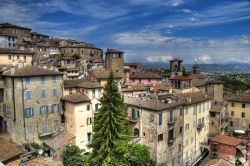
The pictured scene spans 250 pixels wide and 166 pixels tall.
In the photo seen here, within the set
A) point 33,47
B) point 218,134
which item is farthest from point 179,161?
point 33,47

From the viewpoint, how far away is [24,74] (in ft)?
133

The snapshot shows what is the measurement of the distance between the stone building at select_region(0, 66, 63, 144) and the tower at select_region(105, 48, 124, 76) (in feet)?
93.6

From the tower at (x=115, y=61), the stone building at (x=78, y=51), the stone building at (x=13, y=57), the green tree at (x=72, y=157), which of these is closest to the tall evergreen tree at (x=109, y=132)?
the green tree at (x=72, y=157)

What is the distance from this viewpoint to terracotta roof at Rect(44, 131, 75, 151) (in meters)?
40.1

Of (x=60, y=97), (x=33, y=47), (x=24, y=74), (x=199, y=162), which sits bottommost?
(x=199, y=162)

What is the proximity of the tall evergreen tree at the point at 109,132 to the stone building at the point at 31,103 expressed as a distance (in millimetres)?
13226

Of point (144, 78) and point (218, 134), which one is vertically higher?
point (144, 78)

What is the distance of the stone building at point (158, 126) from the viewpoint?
4091 cm

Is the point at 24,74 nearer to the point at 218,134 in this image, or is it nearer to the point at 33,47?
the point at 218,134

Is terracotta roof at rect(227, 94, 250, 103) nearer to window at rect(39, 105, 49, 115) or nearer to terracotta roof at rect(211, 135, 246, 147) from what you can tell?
terracotta roof at rect(211, 135, 246, 147)

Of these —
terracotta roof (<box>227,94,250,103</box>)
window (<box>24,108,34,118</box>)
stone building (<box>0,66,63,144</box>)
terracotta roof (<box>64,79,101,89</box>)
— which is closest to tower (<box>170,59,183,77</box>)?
terracotta roof (<box>227,94,250,103</box>)

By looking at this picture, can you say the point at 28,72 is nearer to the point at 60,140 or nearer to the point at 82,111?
the point at 82,111

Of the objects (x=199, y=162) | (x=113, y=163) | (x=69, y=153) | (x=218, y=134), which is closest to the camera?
(x=113, y=163)

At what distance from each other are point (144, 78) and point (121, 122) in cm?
4099
